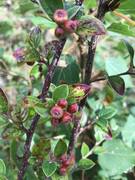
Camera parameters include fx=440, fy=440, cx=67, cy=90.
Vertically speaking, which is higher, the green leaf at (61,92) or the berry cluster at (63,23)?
the berry cluster at (63,23)

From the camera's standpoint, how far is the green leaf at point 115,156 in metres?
1.09

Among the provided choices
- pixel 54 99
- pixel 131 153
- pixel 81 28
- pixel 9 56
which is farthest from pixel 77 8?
pixel 9 56

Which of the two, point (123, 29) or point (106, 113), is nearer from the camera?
point (123, 29)

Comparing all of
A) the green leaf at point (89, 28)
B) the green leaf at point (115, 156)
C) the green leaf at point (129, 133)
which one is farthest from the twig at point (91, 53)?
the green leaf at point (129, 133)

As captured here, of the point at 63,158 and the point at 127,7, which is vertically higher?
the point at 127,7

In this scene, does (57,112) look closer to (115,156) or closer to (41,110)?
(41,110)

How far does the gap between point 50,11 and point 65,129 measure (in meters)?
0.56

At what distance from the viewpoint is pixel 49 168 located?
757 millimetres

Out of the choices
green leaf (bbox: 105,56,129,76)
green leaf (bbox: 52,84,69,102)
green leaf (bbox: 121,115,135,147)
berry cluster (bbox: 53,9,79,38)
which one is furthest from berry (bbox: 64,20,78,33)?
green leaf (bbox: 121,115,135,147)

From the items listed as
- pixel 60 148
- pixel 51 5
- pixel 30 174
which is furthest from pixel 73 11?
pixel 30 174

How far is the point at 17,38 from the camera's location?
285 centimetres

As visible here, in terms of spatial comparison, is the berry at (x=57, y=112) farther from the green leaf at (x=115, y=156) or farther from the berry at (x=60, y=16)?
the green leaf at (x=115, y=156)

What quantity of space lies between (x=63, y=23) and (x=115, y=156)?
1.95 feet

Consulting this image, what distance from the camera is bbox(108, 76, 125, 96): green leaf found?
802 millimetres
